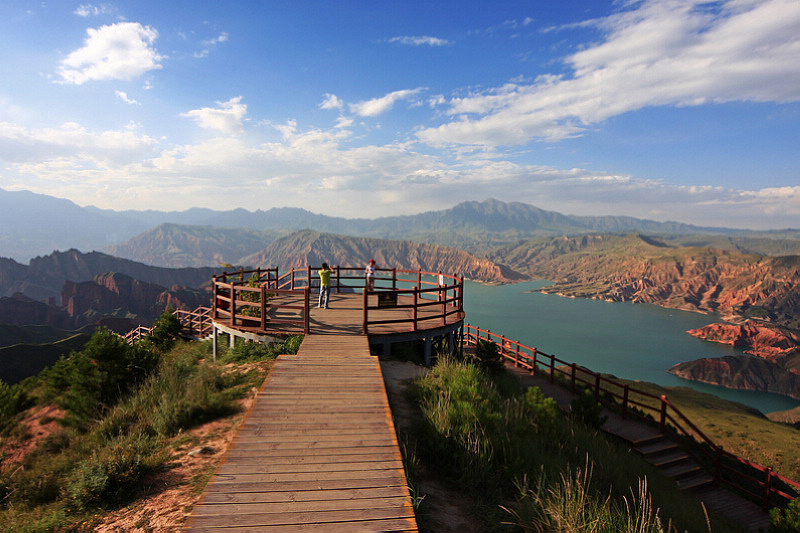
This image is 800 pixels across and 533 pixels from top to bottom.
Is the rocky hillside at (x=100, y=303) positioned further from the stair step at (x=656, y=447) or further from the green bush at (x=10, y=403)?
the stair step at (x=656, y=447)

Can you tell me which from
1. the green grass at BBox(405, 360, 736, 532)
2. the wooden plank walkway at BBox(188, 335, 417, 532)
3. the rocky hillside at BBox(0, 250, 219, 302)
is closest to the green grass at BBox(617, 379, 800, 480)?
the green grass at BBox(405, 360, 736, 532)

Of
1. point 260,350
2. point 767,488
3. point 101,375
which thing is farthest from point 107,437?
point 767,488

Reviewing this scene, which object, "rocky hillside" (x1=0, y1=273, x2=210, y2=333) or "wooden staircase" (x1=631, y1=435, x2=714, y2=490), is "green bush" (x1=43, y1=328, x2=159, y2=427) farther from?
"rocky hillside" (x1=0, y1=273, x2=210, y2=333)

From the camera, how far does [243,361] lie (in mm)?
10758

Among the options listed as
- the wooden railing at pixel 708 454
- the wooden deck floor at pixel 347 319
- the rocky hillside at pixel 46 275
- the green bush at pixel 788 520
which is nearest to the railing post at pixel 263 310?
the wooden deck floor at pixel 347 319

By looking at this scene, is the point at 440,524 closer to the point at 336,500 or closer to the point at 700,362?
the point at 336,500

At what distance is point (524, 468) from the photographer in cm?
598

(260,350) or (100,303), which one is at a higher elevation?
(260,350)

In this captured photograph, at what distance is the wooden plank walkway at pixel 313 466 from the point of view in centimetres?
388

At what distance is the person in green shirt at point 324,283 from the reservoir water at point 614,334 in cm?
9646

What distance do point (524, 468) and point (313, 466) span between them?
3328 millimetres

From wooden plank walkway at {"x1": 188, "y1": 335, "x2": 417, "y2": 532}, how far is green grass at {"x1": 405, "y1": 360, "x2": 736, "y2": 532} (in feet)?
2.57

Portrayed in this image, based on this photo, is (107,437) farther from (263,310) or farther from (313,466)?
(313,466)

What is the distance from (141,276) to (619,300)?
249657 mm
